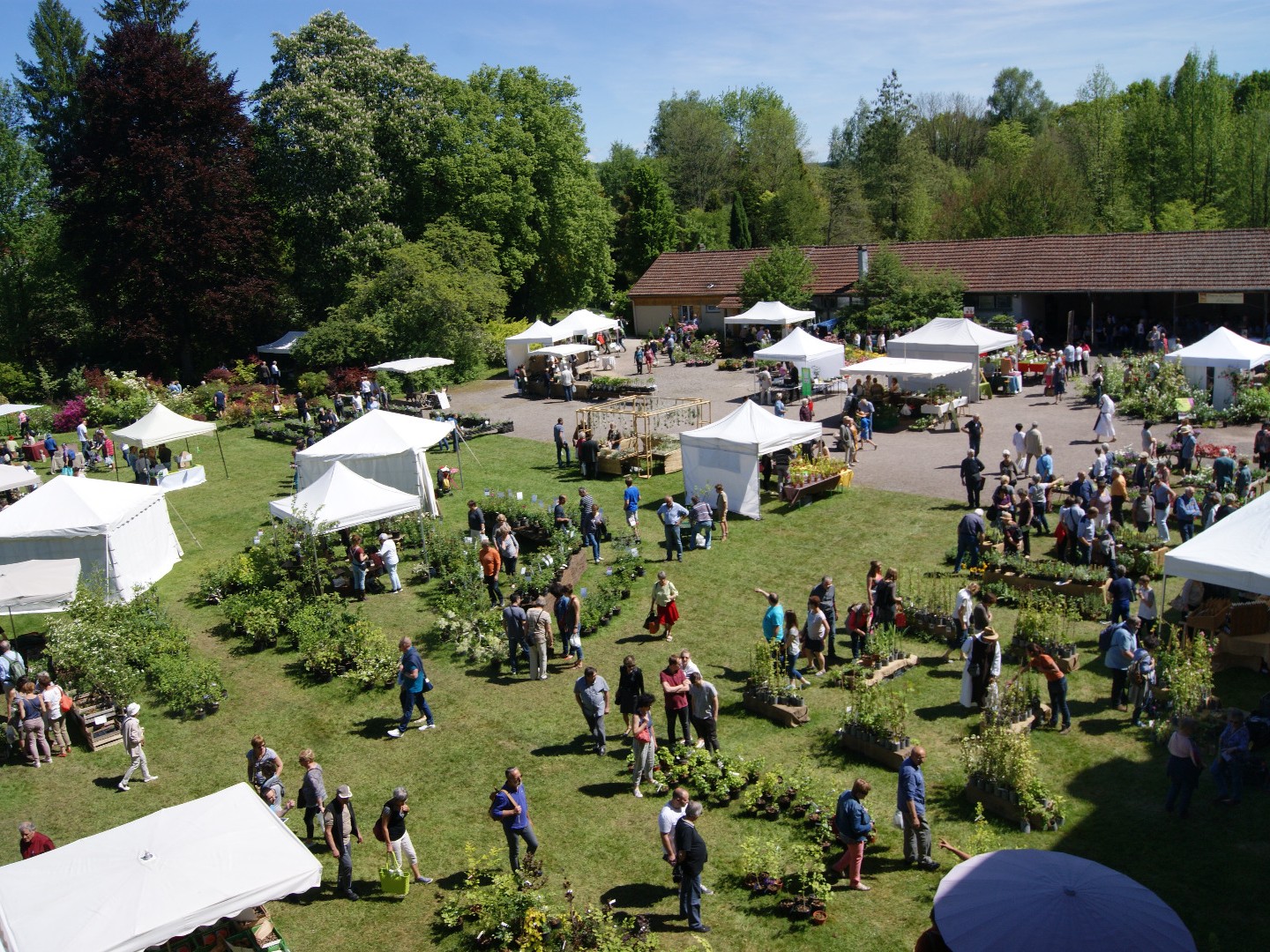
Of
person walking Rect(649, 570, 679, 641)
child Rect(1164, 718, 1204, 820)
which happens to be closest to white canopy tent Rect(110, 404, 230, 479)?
person walking Rect(649, 570, 679, 641)

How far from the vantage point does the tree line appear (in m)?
35.3

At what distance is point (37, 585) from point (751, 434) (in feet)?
39.3

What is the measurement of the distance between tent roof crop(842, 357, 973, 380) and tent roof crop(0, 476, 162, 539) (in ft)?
56.1

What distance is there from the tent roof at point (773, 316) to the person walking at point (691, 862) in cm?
2886

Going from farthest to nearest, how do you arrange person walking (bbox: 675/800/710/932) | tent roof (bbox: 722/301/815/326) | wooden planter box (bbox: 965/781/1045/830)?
tent roof (bbox: 722/301/815/326) → wooden planter box (bbox: 965/781/1045/830) → person walking (bbox: 675/800/710/932)

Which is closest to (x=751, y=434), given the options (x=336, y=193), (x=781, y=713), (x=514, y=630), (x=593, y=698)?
(x=514, y=630)

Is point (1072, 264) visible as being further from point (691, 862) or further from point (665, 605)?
point (691, 862)

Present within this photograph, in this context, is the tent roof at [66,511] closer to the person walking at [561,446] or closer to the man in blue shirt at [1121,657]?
the person walking at [561,446]

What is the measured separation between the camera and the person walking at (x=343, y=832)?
8852 mm

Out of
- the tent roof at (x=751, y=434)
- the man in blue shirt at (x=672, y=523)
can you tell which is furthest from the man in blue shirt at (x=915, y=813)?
the tent roof at (x=751, y=434)

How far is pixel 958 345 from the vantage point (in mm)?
25922

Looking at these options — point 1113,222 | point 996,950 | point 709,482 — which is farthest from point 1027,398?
point 1113,222

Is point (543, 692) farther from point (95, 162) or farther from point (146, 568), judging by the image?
point (95, 162)

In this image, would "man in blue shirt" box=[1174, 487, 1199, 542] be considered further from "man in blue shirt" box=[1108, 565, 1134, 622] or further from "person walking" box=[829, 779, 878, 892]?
"person walking" box=[829, 779, 878, 892]
